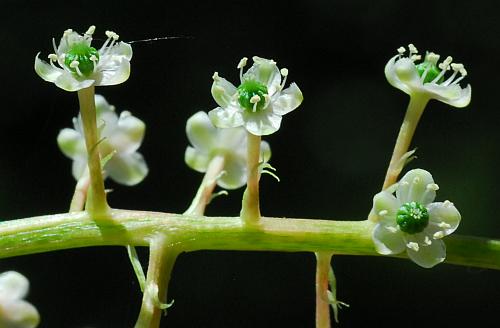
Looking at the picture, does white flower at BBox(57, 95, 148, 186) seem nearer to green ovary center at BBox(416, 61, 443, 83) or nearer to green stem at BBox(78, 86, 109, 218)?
green stem at BBox(78, 86, 109, 218)

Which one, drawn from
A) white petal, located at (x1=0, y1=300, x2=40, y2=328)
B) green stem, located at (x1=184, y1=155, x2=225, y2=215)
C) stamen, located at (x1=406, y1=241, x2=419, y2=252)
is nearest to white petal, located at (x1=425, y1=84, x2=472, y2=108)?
stamen, located at (x1=406, y1=241, x2=419, y2=252)

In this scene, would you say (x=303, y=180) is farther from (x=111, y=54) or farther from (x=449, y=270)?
(x=111, y=54)

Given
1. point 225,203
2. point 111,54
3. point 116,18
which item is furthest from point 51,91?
point 111,54

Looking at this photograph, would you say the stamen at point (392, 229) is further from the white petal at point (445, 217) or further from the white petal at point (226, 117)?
the white petal at point (226, 117)

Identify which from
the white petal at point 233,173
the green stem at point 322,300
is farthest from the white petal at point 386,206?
the white petal at point 233,173

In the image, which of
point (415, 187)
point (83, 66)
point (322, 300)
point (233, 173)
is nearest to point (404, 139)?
point (415, 187)

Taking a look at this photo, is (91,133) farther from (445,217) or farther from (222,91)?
(445,217)
